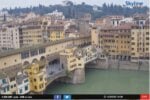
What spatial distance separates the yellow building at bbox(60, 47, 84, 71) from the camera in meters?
2.82

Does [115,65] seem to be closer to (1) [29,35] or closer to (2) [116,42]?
(2) [116,42]

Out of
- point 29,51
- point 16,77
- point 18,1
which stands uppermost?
point 18,1

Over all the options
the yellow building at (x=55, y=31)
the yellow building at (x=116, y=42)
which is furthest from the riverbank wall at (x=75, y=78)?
the yellow building at (x=116, y=42)

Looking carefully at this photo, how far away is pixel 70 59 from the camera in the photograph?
117 inches

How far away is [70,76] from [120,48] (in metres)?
0.98

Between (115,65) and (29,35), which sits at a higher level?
(29,35)

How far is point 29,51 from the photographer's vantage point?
2066 millimetres

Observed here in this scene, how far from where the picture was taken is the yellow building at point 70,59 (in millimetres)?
2816

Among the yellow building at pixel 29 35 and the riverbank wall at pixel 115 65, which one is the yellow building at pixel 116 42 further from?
the yellow building at pixel 29 35

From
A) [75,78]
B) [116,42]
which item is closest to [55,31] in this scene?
[75,78]

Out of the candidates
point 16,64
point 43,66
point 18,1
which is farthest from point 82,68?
point 18,1

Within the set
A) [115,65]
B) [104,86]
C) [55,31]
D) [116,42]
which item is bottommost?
[115,65]

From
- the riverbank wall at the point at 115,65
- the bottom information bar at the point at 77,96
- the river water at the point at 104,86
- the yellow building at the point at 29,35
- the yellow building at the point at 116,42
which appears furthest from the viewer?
the riverbank wall at the point at 115,65

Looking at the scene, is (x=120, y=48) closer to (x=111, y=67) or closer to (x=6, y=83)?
(x=111, y=67)
